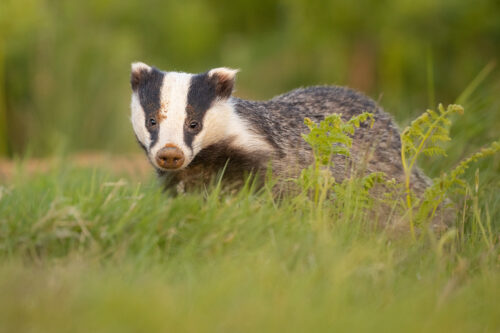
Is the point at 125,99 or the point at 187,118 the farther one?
the point at 125,99

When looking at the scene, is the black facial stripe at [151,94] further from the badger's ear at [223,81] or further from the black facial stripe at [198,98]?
the badger's ear at [223,81]

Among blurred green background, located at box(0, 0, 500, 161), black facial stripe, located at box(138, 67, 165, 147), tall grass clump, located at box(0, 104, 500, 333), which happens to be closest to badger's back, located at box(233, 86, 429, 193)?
black facial stripe, located at box(138, 67, 165, 147)

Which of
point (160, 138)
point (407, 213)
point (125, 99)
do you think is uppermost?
point (125, 99)

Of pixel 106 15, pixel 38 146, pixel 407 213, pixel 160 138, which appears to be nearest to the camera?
pixel 407 213

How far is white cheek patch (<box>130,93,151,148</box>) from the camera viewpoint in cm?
396

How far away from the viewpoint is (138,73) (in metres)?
4.14

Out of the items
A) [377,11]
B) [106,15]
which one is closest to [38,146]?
[106,15]

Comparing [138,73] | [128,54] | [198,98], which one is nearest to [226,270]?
[198,98]

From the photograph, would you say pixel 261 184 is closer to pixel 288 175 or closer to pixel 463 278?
pixel 288 175

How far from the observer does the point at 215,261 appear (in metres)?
2.84

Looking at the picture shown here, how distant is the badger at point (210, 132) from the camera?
12.5ft

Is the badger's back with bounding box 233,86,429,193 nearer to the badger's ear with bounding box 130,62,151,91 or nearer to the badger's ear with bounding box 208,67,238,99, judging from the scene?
the badger's ear with bounding box 208,67,238,99

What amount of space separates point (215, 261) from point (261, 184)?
108 cm

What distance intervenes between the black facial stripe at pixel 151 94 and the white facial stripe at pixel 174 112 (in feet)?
0.10
